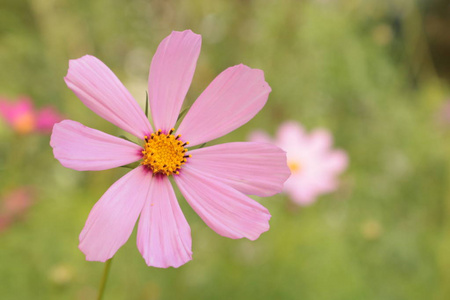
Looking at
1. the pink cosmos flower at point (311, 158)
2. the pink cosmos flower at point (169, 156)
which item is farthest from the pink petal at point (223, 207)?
the pink cosmos flower at point (311, 158)

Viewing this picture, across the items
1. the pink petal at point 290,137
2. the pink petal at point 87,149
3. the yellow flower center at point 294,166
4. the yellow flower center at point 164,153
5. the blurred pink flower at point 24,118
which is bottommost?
the pink petal at point 87,149

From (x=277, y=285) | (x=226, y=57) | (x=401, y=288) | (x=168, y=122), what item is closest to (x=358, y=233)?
(x=401, y=288)

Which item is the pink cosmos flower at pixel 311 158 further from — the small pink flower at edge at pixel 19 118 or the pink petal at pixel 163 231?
the pink petal at pixel 163 231

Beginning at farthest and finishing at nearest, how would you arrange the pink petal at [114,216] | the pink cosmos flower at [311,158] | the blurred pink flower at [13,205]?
the pink cosmos flower at [311,158] → the blurred pink flower at [13,205] → the pink petal at [114,216]

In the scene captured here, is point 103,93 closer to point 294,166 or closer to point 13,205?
point 13,205

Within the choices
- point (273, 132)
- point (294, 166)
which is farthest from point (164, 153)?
point (273, 132)

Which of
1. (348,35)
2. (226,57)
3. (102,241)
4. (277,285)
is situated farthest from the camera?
(226,57)

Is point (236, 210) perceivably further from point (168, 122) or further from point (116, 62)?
point (116, 62)
